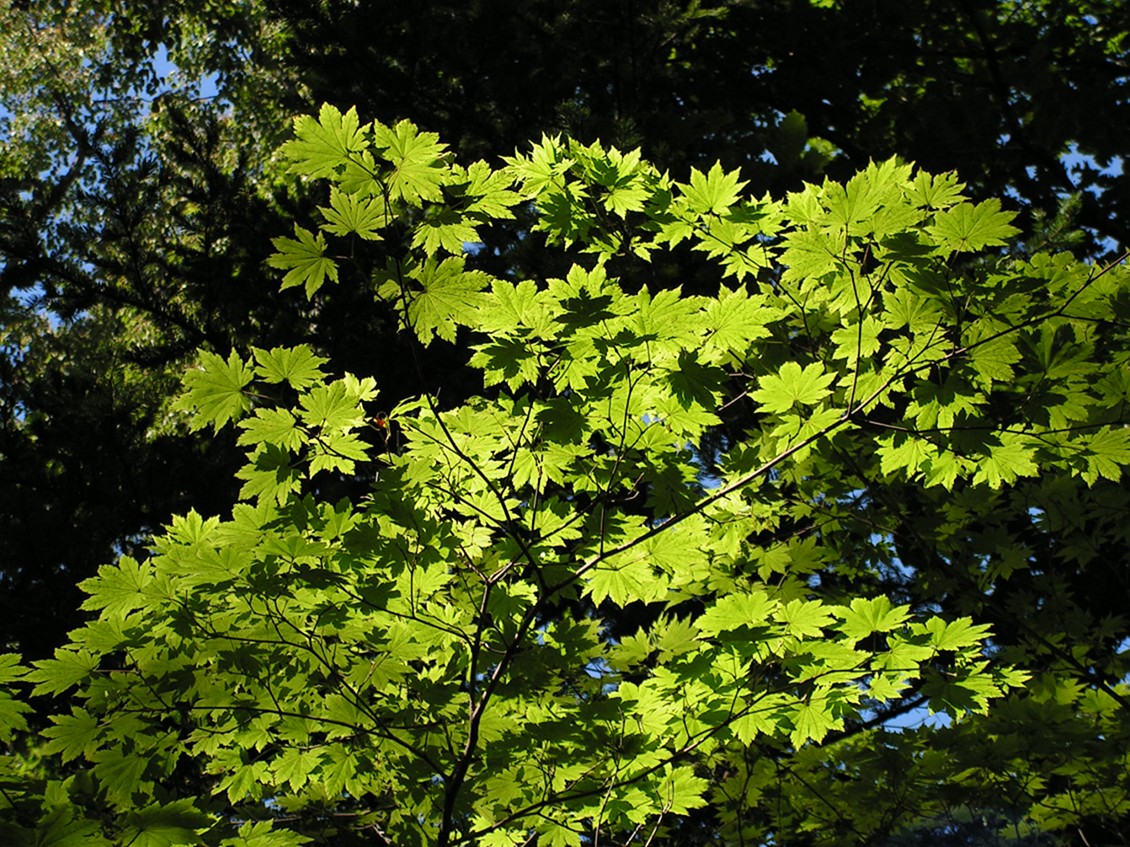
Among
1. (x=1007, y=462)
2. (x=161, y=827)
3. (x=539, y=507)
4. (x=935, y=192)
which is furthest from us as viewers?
(x=539, y=507)

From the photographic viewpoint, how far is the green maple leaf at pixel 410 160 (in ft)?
6.59

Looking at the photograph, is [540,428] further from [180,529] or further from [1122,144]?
[1122,144]

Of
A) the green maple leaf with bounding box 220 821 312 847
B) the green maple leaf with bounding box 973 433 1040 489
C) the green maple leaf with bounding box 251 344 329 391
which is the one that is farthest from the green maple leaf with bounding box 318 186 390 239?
the green maple leaf with bounding box 973 433 1040 489

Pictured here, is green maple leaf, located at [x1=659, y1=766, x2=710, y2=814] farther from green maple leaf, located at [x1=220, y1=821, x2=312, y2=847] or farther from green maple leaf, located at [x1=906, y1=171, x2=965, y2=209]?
green maple leaf, located at [x1=906, y1=171, x2=965, y2=209]

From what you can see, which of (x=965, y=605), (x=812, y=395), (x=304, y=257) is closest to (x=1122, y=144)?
(x=965, y=605)

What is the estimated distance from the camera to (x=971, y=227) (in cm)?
218

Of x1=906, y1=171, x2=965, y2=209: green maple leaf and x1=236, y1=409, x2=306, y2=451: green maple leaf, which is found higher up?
x1=906, y1=171, x2=965, y2=209: green maple leaf

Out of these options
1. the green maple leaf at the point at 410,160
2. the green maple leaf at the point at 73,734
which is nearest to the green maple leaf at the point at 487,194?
the green maple leaf at the point at 410,160

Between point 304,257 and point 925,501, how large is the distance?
111 inches

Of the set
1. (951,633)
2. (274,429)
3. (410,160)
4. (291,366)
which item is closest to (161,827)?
(274,429)

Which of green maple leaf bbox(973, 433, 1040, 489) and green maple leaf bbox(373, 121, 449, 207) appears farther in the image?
green maple leaf bbox(973, 433, 1040, 489)

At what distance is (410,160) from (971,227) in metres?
1.36

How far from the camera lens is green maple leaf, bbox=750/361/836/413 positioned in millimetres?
2248

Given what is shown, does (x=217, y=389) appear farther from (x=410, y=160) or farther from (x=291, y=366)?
(x=410, y=160)
